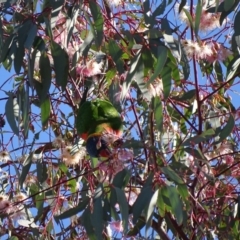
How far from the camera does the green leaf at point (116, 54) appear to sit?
1.80 metres

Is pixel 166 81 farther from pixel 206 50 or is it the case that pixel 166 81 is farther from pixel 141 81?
pixel 206 50

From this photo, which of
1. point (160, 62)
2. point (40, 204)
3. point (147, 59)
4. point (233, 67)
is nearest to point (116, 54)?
point (147, 59)

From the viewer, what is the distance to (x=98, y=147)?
1694mm

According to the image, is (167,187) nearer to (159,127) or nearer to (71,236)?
(159,127)

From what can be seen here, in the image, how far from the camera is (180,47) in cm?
174

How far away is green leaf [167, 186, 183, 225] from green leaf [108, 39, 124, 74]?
318 mm

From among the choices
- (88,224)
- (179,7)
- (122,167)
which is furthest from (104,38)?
(88,224)

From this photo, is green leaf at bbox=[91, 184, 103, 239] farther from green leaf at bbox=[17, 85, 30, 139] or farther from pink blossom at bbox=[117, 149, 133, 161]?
green leaf at bbox=[17, 85, 30, 139]

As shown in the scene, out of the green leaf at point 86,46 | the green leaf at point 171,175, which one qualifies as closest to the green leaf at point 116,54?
the green leaf at point 86,46

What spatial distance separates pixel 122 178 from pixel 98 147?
0.09 metres

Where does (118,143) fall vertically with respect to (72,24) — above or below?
below

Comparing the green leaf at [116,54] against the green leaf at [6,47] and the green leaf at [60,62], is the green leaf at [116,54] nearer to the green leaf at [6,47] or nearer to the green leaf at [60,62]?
the green leaf at [60,62]

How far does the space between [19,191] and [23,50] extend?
0.45 m

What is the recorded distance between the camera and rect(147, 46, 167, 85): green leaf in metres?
1.62
